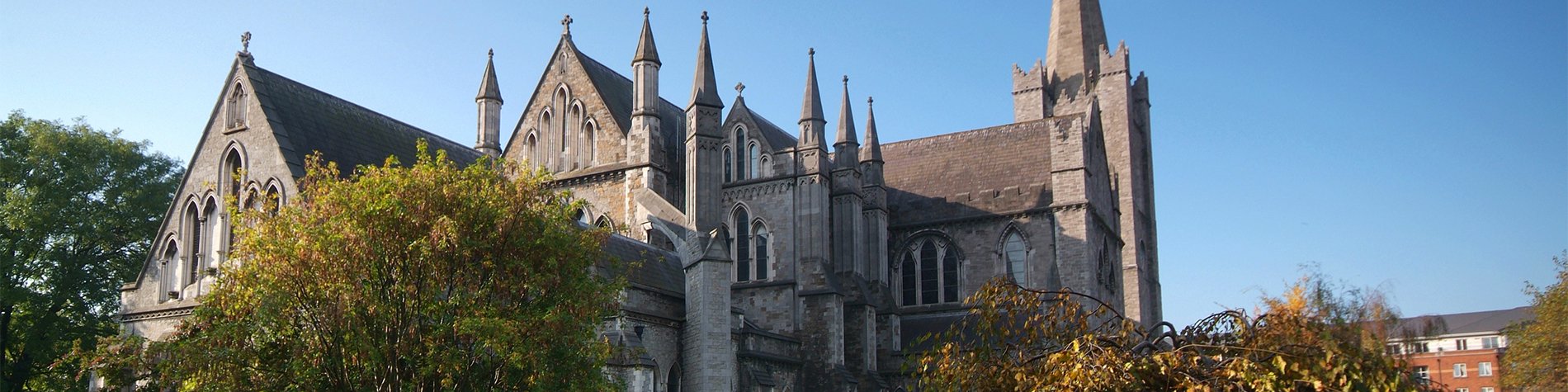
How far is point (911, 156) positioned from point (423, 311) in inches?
1234

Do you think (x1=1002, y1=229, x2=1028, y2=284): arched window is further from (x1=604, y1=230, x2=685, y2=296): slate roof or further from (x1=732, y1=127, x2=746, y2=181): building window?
(x1=604, y1=230, x2=685, y2=296): slate roof

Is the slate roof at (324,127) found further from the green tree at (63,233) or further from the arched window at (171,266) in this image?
the green tree at (63,233)

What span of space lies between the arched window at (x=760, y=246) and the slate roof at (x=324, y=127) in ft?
30.6

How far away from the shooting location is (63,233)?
38562mm

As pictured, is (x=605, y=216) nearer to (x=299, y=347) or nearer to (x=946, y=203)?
(x=946, y=203)

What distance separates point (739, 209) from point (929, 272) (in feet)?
28.5

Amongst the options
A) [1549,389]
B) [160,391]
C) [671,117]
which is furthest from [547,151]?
[1549,389]

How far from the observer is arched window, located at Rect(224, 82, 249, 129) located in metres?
31.3

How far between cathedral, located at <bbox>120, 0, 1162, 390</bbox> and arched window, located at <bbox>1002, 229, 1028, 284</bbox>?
0.06 metres

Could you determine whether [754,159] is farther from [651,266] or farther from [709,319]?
[709,319]

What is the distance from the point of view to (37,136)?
38.8 m

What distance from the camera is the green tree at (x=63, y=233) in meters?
36.9

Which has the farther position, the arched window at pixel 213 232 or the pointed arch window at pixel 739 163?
the pointed arch window at pixel 739 163

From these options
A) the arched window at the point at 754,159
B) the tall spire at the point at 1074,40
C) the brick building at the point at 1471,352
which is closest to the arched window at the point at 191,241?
the arched window at the point at 754,159
